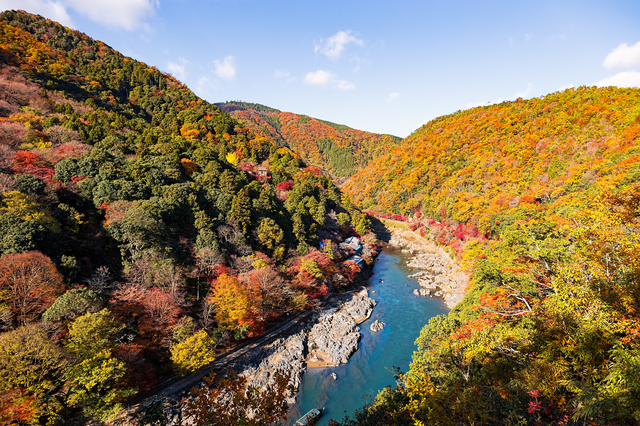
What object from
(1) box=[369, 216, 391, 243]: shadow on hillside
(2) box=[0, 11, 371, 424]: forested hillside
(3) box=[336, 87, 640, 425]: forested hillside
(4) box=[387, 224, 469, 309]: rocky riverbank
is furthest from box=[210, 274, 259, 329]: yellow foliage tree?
(1) box=[369, 216, 391, 243]: shadow on hillside

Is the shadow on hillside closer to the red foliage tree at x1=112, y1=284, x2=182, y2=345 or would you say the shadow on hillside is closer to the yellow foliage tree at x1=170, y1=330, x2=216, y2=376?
the yellow foliage tree at x1=170, y1=330, x2=216, y2=376

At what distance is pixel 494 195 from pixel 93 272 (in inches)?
2616

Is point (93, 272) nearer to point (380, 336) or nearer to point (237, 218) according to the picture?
point (237, 218)

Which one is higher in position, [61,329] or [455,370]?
[61,329]

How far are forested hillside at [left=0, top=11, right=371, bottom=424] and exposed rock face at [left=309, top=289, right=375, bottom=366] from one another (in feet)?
11.3

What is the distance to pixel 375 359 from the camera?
88.0 ft

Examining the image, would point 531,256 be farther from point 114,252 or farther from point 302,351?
point 114,252

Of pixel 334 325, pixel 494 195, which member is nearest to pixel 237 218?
pixel 334 325

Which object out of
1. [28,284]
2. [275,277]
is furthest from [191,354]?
[275,277]

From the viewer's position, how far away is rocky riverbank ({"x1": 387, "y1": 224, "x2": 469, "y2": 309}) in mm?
40156

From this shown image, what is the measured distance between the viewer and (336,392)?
22.6 meters

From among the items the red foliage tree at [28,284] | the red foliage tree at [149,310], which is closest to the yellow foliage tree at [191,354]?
the red foliage tree at [149,310]

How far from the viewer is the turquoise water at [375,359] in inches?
848

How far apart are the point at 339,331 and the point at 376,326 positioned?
479 cm
